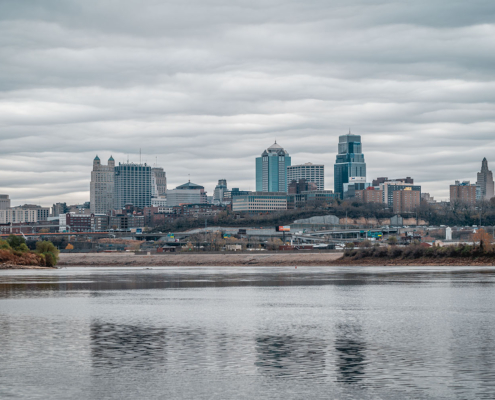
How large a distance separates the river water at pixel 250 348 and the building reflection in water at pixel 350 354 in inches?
2.4

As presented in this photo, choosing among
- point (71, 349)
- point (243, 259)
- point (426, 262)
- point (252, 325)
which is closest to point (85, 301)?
point (252, 325)

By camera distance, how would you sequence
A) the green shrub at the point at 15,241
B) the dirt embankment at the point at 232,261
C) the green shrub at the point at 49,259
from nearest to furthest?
1. the green shrub at the point at 49,259
2. the green shrub at the point at 15,241
3. the dirt embankment at the point at 232,261

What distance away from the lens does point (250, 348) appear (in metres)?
33.1

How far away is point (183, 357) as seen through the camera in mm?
30828

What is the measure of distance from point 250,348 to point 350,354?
4770 mm

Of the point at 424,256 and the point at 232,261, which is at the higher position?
the point at 424,256

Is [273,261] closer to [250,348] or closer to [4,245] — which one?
[4,245]

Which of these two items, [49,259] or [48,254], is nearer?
[49,259]

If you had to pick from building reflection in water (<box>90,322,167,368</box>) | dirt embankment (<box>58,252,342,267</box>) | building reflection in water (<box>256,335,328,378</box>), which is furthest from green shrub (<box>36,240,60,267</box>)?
building reflection in water (<box>256,335,328,378</box>)

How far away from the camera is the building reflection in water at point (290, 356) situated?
90.6 ft

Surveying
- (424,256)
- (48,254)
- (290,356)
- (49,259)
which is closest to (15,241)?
(48,254)

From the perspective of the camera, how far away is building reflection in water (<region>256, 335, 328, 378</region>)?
27.6m

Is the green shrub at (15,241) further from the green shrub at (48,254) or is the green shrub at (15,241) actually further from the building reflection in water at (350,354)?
the building reflection in water at (350,354)

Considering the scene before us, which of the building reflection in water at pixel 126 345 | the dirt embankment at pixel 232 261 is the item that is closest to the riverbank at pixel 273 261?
the dirt embankment at pixel 232 261
